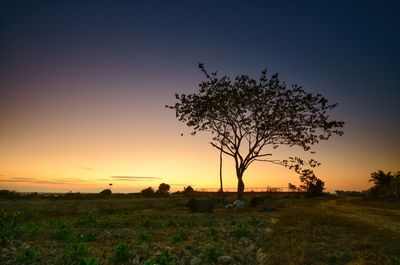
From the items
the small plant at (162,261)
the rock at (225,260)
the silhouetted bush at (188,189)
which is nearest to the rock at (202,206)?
the rock at (225,260)

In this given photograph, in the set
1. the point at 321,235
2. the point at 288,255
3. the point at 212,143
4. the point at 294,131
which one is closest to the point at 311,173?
the point at 294,131

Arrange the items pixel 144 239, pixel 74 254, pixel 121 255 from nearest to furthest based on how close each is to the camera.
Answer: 1. pixel 121 255
2. pixel 74 254
3. pixel 144 239

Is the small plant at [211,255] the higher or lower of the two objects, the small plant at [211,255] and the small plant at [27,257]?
the higher

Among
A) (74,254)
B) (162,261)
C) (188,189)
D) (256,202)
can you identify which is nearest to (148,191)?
(188,189)

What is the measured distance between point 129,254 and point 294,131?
3145 cm

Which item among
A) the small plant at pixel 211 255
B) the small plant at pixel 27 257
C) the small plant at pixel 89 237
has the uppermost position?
the small plant at pixel 89 237

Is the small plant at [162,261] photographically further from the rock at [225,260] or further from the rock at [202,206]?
the rock at [202,206]

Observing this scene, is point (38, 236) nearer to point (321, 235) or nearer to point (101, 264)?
point (101, 264)

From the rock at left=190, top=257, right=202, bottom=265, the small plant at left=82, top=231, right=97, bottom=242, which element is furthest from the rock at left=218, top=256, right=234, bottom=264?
the small plant at left=82, top=231, right=97, bottom=242

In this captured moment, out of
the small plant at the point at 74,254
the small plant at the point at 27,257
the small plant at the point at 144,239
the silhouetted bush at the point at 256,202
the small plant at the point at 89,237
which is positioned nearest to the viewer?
the small plant at the point at 74,254

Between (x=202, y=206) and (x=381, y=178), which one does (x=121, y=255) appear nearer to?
(x=202, y=206)

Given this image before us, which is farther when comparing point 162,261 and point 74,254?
point 74,254

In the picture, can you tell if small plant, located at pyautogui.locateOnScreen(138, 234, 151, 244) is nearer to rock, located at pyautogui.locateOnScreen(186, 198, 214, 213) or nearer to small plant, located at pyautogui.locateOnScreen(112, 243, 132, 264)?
small plant, located at pyautogui.locateOnScreen(112, 243, 132, 264)

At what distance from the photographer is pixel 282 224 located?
15367 mm
